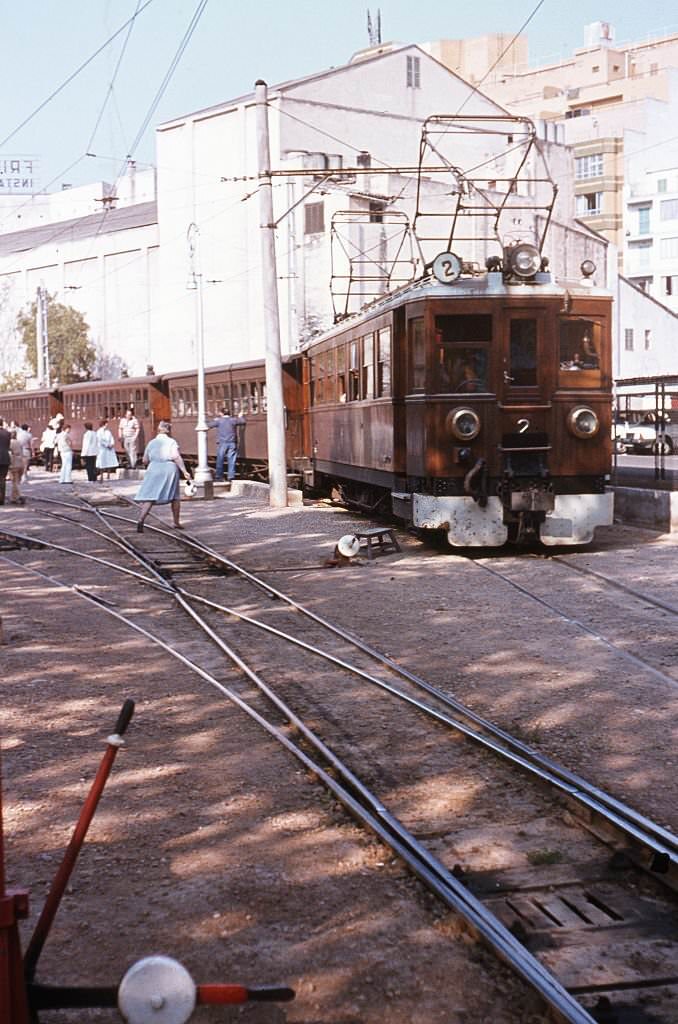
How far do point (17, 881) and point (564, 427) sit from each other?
10.8 meters

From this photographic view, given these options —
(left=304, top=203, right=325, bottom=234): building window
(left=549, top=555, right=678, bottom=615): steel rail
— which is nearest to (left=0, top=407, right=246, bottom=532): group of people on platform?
(left=549, top=555, right=678, bottom=615): steel rail

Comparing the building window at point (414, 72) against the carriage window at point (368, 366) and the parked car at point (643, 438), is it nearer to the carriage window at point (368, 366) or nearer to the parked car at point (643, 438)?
the parked car at point (643, 438)

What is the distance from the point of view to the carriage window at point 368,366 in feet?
55.5

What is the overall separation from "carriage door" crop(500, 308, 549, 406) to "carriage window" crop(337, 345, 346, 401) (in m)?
5.22

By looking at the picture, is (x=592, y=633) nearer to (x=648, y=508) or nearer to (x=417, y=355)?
(x=417, y=355)

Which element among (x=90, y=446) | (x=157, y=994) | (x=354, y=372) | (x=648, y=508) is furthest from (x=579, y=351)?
(x=90, y=446)

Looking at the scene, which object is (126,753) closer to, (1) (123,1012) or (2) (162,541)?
(1) (123,1012)

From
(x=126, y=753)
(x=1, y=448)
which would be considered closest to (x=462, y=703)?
(x=126, y=753)

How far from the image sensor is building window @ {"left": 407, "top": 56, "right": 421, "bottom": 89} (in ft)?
166

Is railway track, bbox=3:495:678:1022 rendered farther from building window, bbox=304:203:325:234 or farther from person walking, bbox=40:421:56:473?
building window, bbox=304:203:325:234

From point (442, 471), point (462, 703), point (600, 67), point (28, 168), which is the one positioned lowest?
point (462, 703)

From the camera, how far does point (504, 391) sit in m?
14.4

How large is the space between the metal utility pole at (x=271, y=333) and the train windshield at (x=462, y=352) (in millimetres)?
7595

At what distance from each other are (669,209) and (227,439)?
1534 inches
